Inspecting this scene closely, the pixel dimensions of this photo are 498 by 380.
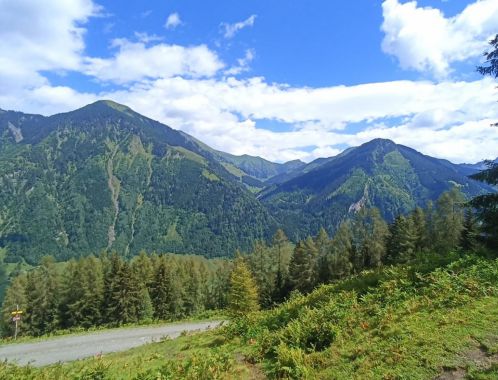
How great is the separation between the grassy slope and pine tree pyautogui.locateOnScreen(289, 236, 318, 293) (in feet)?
212

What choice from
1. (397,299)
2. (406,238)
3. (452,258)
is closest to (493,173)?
(452,258)

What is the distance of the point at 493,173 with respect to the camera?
2334 centimetres

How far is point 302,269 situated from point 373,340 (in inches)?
2775

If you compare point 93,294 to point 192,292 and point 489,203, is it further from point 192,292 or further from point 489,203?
point 489,203

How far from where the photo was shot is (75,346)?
89.2 feet

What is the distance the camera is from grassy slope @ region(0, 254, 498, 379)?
10297 millimetres

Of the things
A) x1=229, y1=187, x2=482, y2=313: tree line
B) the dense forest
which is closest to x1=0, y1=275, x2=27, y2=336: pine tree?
the dense forest

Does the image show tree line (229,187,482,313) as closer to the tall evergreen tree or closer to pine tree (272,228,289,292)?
pine tree (272,228,289,292)

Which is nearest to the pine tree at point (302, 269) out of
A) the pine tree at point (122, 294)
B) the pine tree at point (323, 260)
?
the pine tree at point (323, 260)

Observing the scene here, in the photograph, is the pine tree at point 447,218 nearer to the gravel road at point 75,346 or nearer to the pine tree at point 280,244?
the pine tree at point 280,244

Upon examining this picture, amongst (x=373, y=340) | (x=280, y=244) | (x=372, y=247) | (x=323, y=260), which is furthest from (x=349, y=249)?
(x=373, y=340)

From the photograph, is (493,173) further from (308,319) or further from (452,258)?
(308,319)

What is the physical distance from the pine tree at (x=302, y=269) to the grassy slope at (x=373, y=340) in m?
64.6

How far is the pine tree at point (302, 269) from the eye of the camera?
79750mm
